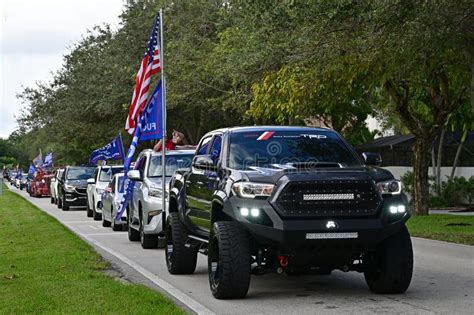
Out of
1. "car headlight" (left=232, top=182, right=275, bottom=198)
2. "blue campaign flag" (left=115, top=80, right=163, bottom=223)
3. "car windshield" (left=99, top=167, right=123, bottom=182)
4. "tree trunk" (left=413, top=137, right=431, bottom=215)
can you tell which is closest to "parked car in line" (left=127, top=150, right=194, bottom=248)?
"blue campaign flag" (left=115, top=80, right=163, bottom=223)

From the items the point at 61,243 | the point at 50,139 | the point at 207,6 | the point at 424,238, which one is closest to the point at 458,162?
the point at 207,6

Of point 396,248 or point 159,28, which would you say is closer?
point 396,248

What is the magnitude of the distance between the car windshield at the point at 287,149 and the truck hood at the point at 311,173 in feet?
1.81

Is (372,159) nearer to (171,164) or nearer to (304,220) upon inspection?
(304,220)

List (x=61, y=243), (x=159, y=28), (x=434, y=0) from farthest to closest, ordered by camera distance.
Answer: (x=159, y=28) → (x=61, y=243) → (x=434, y=0)

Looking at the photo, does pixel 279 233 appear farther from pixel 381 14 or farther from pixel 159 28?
pixel 159 28

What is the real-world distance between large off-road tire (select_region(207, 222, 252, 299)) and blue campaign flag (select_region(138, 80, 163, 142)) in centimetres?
874

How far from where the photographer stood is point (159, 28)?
2025cm

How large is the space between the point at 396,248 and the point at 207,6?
85.4 feet

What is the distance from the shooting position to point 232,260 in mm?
9766

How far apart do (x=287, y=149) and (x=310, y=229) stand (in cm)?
185

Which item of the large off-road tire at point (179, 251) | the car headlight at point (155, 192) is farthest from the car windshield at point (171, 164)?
the large off-road tire at point (179, 251)

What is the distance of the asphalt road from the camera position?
31.3 ft

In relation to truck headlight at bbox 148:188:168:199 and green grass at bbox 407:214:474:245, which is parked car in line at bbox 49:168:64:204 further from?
truck headlight at bbox 148:188:168:199
